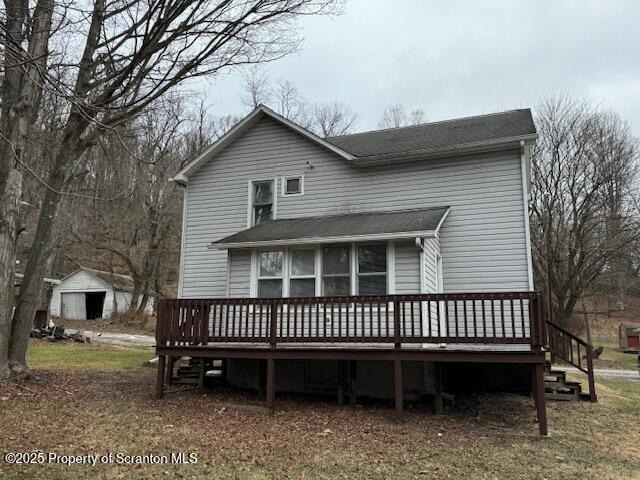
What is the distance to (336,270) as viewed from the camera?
1084 cm

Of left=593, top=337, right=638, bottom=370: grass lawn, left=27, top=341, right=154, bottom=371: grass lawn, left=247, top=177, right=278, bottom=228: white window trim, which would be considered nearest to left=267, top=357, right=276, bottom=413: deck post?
left=247, top=177, right=278, bottom=228: white window trim

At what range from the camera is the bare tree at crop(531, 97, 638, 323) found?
82.3 feet

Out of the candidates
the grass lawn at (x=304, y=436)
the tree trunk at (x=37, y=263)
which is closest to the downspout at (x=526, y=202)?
the grass lawn at (x=304, y=436)

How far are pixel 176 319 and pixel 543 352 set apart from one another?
675cm

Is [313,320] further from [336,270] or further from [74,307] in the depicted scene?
[74,307]

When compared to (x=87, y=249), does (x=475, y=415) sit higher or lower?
lower

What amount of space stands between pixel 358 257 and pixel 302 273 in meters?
1.32

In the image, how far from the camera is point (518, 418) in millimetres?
9352

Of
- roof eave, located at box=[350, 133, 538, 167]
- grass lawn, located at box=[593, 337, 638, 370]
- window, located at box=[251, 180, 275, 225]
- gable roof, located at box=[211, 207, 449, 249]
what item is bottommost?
grass lawn, located at box=[593, 337, 638, 370]

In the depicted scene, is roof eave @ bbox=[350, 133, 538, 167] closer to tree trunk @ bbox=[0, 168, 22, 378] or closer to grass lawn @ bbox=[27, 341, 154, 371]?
tree trunk @ bbox=[0, 168, 22, 378]

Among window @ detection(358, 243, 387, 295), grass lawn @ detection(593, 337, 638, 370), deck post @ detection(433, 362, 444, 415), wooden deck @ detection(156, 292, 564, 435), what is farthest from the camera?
grass lawn @ detection(593, 337, 638, 370)

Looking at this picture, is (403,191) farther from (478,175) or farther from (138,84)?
(138,84)

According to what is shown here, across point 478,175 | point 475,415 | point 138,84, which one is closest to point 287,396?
point 475,415

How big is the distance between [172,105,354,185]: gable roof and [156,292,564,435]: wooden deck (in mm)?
4636
